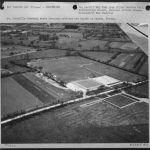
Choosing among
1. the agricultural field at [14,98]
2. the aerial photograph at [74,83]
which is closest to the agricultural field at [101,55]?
the aerial photograph at [74,83]

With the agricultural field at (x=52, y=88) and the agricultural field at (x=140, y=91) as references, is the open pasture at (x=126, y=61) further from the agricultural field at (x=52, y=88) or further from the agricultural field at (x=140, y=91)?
the agricultural field at (x=52, y=88)

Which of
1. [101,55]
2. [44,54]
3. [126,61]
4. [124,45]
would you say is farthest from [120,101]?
[44,54]

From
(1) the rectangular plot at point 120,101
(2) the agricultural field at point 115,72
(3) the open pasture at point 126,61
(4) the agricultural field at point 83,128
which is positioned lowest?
(4) the agricultural field at point 83,128

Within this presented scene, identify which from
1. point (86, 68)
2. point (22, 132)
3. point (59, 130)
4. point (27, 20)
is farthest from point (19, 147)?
point (27, 20)

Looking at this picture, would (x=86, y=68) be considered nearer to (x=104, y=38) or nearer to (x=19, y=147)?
(x=104, y=38)

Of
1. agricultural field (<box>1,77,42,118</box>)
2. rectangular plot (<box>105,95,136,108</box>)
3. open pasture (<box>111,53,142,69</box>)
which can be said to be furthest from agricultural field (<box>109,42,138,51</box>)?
agricultural field (<box>1,77,42,118</box>)

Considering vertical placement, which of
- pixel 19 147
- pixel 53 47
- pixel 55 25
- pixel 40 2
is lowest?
pixel 19 147
